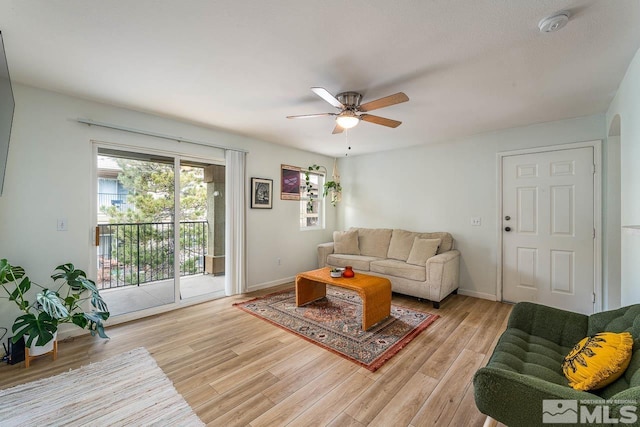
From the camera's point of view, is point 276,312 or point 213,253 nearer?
point 276,312

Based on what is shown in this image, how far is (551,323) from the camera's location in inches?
72.7

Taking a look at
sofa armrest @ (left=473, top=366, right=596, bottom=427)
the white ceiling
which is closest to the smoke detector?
the white ceiling

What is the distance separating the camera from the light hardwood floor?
171cm

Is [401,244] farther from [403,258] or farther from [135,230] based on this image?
[135,230]

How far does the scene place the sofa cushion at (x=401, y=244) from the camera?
4328 mm

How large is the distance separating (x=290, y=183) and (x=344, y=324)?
271cm

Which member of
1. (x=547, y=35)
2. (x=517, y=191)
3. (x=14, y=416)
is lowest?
(x=14, y=416)

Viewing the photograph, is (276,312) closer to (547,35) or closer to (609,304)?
(547,35)

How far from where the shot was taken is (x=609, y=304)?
3.02 meters

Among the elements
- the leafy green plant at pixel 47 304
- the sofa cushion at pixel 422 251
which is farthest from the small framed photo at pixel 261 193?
the sofa cushion at pixel 422 251

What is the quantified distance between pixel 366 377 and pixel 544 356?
1173 millimetres

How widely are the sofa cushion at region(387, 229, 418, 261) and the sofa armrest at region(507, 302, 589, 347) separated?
2308 mm

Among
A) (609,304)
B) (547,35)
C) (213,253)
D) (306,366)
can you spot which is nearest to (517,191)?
(609,304)

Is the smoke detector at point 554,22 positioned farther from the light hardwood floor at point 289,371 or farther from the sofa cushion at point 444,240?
the sofa cushion at point 444,240
